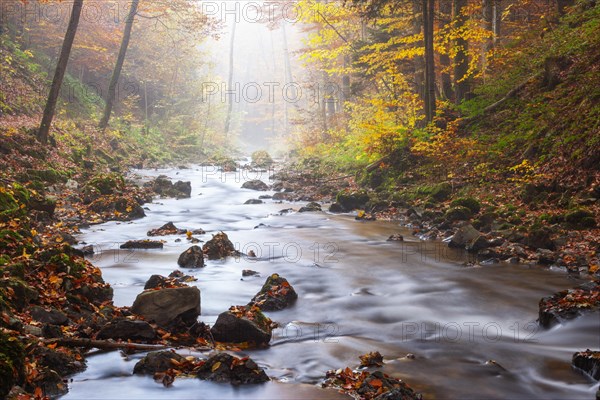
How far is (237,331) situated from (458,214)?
7.54m

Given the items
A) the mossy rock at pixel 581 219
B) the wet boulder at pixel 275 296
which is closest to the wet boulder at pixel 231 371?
the wet boulder at pixel 275 296

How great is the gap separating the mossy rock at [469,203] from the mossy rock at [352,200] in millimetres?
3960

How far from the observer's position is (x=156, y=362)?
507 centimetres

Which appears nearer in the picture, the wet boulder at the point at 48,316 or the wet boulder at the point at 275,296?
the wet boulder at the point at 48,316

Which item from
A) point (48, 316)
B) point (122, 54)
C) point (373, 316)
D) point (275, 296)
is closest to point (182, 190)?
point (122, 54)

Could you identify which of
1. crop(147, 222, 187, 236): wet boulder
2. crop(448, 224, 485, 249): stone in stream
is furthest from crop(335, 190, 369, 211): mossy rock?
crop(448, 224, 485, 249): stone in stream

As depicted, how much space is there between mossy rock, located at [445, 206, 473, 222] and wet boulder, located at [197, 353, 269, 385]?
317 inches

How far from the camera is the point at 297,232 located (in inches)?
523

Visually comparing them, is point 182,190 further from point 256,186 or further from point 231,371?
point 231,371

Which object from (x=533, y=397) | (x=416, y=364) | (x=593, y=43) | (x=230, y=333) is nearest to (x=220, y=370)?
(x=230, y=333)

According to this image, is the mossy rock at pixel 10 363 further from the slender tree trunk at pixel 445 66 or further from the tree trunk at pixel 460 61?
the slender tree trunk at pixel 445 66

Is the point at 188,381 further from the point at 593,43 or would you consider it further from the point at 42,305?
the point at 593,43

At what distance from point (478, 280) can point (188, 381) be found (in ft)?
17.7

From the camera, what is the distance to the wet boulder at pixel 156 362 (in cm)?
502
